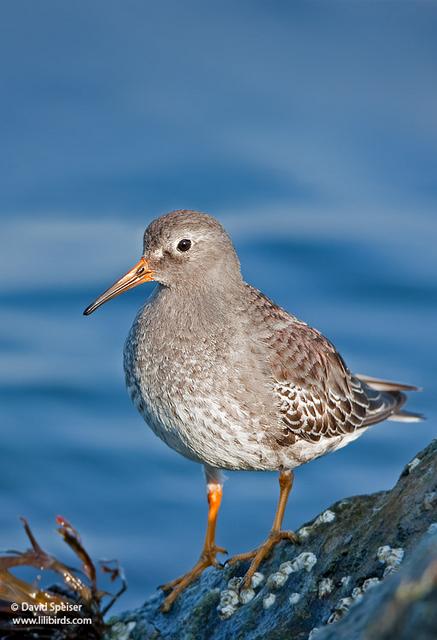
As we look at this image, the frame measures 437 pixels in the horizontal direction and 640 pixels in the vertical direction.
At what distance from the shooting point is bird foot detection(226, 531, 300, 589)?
22.3ft

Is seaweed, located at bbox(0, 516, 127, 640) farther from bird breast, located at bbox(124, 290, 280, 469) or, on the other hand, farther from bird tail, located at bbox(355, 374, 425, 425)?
bird tail, located at bbox(355, 374, 425, 425)

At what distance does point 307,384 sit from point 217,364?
0.89 m

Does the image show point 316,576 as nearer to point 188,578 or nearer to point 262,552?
point 262,552

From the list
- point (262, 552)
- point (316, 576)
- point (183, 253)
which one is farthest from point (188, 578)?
point (183, 253)

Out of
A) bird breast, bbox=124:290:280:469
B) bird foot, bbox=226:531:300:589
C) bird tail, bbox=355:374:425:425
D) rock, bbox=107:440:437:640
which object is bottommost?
rock, bbox=107:440:437:640

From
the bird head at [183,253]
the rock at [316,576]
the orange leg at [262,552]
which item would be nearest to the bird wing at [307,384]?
the bird head at [183,253]

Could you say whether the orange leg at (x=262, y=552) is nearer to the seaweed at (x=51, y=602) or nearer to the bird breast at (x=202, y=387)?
the bird breast at (x=202, y=387)

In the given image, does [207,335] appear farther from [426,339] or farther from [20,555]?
[426,339]

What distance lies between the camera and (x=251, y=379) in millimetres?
7602

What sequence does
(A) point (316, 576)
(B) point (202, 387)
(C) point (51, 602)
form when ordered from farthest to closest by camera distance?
1. (B) point (202, 387)
2. (C) point (51, 602)
3. (A) point (316, 576)

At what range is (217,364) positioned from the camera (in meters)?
7.53

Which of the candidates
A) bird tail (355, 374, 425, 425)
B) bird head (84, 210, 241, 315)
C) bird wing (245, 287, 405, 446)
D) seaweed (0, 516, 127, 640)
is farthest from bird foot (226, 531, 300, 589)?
bird tail (355, 374, 425, 425)

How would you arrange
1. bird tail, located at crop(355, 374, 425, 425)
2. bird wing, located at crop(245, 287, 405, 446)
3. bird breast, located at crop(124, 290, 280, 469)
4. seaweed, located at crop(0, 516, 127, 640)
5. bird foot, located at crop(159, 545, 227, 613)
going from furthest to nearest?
1. bird tail, located at crop(355, 374, 425, 425)
2. bird wing, located at crop(245, 287, 405, 446)
3. bird breast, located at crop(124, 290, 280, 469)
4. bird foot, located at crop(159, 545, 227, 613)
5. seaweed, located at crop(0, 516, 127, 640)

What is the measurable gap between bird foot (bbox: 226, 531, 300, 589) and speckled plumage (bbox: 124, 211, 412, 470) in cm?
55
